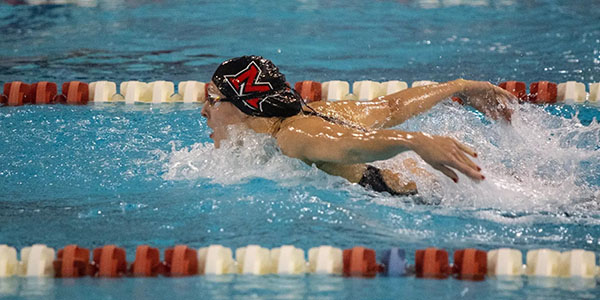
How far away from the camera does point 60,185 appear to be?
12.8 ft

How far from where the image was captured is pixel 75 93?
561cm

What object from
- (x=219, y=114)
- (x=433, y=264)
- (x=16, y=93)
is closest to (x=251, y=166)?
(x=219, y=114)

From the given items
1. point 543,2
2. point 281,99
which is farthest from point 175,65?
point 543,2

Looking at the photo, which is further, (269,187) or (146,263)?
(269,187)

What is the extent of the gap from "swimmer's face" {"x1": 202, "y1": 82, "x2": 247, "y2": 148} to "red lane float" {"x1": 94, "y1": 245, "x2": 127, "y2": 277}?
33.1 inches

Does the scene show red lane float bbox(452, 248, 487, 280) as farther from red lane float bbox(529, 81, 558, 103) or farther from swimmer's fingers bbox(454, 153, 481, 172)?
red lane float bbox(529, 81, 558, 103)

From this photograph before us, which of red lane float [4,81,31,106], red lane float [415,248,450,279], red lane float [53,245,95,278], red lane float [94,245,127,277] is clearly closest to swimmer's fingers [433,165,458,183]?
red lane float [415,248,450,279]

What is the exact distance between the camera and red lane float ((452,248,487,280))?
2.87 metres

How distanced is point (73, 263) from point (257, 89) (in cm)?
106

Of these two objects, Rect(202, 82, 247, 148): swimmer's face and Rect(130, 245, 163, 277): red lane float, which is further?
Rect(202, 82, 247, 148): swimmer's face

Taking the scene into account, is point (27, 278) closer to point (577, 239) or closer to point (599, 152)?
point (577, 239)

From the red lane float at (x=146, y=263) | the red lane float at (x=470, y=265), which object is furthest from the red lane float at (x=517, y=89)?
the red lane float at (x=146, y=263)

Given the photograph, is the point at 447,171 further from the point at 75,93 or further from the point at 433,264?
the point at 75,93

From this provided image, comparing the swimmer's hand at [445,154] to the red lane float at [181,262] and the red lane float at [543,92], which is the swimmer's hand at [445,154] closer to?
the red lane float at [181,262]
